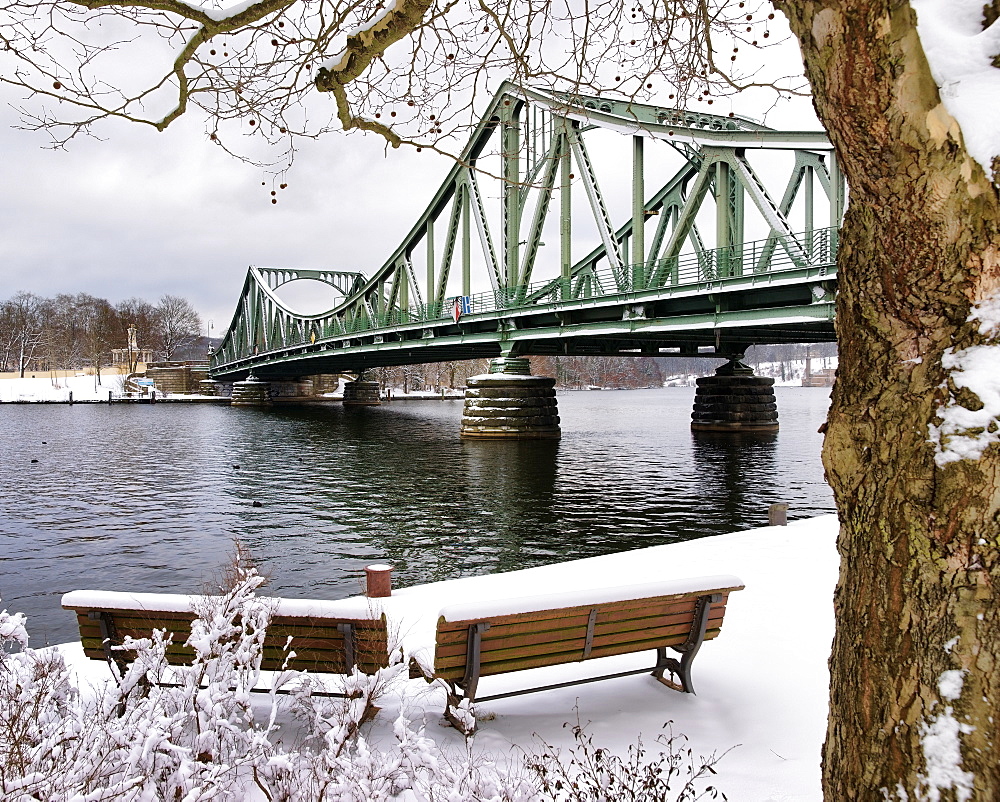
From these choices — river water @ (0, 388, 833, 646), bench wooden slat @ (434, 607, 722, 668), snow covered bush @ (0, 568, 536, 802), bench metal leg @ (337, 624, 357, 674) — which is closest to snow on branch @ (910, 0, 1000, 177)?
snow covered bush @ (0, 568, 536, 802)

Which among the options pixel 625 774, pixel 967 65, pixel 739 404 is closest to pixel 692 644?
pixel 625 774

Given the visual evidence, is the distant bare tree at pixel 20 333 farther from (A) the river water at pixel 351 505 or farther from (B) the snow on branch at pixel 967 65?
(B) the snow on branch at pixel 967 65

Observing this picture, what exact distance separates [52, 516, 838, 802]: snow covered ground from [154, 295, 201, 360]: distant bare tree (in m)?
120

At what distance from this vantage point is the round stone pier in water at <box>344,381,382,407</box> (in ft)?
265

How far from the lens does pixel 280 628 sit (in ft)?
13.0

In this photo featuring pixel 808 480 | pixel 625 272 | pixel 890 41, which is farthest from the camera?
pixel 625 272

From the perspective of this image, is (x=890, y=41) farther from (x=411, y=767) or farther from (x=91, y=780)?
(x=91, y=780)

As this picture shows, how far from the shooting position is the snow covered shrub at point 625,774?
2.85m

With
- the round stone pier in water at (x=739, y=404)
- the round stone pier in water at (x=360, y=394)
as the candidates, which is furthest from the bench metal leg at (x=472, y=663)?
the round stone pier in water at (x=360, y=394)

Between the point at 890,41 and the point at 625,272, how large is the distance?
83.7ft

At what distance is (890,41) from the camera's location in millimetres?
2293

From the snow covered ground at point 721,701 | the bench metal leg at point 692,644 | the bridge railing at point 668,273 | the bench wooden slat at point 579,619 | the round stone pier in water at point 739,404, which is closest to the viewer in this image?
the snow covered ground at point 721,701

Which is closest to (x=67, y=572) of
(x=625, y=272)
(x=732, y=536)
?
(x=732, y=536)

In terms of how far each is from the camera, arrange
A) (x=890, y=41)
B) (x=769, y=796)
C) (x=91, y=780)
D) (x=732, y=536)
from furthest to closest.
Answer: (x=732, y=536)
(x=769, y=796)
(x=91, y=780)
(x=890, y=41)
